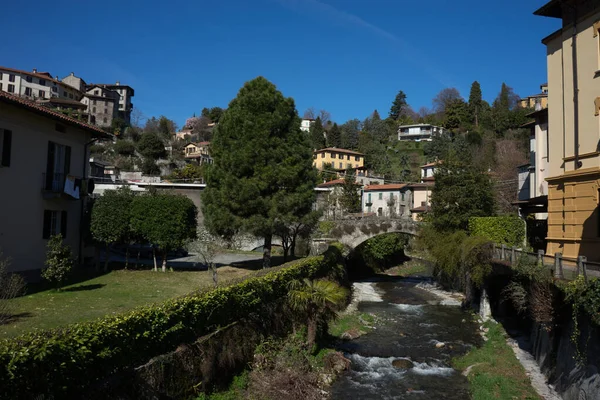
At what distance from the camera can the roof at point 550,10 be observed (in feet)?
66.0

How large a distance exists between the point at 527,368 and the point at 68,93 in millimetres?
104001

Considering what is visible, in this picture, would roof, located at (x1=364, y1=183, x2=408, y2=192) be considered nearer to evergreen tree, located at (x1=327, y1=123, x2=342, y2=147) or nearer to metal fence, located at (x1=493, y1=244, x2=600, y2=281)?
evergreen tree, located at (x1=327, y1=123, x2=342, y2=147)

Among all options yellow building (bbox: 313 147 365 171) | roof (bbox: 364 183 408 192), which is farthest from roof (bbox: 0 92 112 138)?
yellow building (bbox: 313 147 365 171)

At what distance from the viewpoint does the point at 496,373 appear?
16.0 meters

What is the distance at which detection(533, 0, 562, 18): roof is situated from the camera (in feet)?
66.0

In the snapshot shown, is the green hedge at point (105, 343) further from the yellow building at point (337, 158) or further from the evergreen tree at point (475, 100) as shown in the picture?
the evergreen tree at point (475, 100)

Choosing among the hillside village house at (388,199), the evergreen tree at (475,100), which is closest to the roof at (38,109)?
the hillside village house at (388,199)

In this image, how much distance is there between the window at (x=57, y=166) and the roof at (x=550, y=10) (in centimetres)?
2544

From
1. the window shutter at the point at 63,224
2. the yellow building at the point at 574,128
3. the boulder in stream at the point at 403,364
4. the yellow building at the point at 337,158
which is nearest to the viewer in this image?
the boulder in stream at the point at 403,364

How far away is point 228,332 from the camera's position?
43.8 ft

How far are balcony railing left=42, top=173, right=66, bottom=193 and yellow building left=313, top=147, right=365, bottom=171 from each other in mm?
73316

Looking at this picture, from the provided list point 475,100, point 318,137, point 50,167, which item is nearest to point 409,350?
point 50,167

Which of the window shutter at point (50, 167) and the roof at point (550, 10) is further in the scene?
the window shutter at point (50, 167)

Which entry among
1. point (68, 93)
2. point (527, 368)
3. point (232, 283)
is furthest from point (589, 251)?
point (68, 93)
